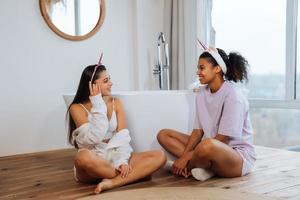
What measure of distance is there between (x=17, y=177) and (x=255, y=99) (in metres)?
2.39

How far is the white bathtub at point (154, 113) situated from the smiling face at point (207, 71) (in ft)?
1.53

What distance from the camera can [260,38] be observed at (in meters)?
3.75

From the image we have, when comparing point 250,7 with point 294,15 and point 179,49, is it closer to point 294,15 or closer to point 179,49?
point 294,15

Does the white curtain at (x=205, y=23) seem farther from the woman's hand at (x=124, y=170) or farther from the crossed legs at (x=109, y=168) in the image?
the woman's hand at (x=124, y=170)

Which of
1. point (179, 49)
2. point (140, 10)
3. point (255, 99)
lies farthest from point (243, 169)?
point (140, 10)

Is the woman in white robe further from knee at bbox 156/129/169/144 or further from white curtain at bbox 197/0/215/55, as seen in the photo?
white curtain at bbox 197/0/215/55

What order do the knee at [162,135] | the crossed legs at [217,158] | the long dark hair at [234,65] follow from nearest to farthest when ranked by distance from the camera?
the crossed legs at [217,158], the long dark hair at [234,65], the knee at [162,135]

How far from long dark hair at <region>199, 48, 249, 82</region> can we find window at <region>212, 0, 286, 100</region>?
1.27 metres

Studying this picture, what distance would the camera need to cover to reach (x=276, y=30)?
363 cm

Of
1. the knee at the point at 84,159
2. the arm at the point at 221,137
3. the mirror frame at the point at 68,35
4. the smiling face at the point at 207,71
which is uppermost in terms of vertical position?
the mirror frame at the point at 68,35

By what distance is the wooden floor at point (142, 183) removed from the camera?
84.2 inches

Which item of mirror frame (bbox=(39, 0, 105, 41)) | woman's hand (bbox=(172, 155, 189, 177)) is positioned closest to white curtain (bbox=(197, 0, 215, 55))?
mirror frame (bbox=(39, 0, 105, 41))

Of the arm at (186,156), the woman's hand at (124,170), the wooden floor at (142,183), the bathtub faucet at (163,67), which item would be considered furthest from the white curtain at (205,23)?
the woman's hand at (124,170)

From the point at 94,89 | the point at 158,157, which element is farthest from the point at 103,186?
the point at 94,89
